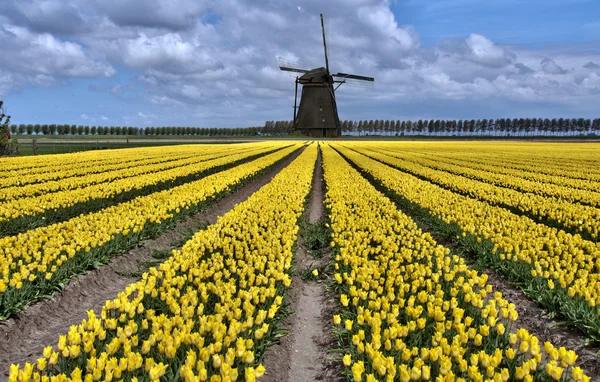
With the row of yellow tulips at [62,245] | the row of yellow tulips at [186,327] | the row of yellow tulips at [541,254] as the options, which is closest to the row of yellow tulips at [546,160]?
the row of yellow tulips at [541,254]

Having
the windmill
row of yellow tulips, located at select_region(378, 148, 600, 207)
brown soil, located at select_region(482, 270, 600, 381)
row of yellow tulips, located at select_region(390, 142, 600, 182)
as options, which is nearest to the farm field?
brown soil, located at select_region(482, 270, 600, 381)

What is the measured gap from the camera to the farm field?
378 cm

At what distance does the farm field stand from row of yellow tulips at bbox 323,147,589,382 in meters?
0.02

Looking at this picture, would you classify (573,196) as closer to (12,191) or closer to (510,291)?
(510,291)

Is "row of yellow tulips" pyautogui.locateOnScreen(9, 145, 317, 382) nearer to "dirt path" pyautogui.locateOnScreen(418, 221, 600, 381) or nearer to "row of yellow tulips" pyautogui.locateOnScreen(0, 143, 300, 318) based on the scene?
"row of yellow tulips" pyautogui.locateOnScreen(0, 143, 300, 318)

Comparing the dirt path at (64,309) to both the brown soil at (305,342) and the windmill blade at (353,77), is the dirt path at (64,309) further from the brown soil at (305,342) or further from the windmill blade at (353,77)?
the windmill blade at (353,77)

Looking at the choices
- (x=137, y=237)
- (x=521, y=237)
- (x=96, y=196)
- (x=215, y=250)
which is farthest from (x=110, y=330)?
(x=96, y=196)

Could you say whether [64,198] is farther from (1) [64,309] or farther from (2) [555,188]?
(2) [555,188]

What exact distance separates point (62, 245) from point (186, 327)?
4.70 m

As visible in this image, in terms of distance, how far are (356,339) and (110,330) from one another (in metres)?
2.63

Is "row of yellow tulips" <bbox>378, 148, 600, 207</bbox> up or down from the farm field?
up

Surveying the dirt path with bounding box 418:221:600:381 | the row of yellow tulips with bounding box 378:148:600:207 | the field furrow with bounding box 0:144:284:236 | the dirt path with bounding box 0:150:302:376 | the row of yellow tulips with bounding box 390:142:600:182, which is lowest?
the dirt path with bounding box 0:150:302:376

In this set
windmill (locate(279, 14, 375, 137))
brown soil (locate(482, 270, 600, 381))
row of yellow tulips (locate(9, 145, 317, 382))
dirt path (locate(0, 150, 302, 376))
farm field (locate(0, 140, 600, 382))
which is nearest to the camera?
row of yellow tulips (locate(9, 145, 317, 382))

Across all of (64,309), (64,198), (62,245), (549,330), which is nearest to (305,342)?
(549,330)
